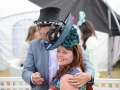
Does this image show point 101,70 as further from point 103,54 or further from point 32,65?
point 32,65

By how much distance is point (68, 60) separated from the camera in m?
1.19

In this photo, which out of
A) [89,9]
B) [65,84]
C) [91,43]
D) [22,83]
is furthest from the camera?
[89,9]

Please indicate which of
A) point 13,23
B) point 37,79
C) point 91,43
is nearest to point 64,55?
point 37,79

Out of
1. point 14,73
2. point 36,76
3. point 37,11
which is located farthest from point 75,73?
point 37,11

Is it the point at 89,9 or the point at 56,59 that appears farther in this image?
the point at 89,9

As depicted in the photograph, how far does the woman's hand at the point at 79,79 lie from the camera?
1.13 meters

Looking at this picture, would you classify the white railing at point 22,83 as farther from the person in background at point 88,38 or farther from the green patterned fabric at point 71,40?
the green patterned fabric at point 71,40

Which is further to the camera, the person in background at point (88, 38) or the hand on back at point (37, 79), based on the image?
the person in background at point (88, 38)

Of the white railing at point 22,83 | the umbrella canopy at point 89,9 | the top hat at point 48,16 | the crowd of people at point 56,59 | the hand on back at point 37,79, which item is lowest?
the white railing at point 22,83

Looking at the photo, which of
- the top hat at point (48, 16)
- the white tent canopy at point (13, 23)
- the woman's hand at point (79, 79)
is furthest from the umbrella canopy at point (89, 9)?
the woman's hand at point (79, 79)

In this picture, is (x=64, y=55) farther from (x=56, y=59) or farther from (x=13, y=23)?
(x=13, y=23)

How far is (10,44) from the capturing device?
5.91m

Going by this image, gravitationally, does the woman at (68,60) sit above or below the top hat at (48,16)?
below

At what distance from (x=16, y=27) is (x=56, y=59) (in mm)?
4677
